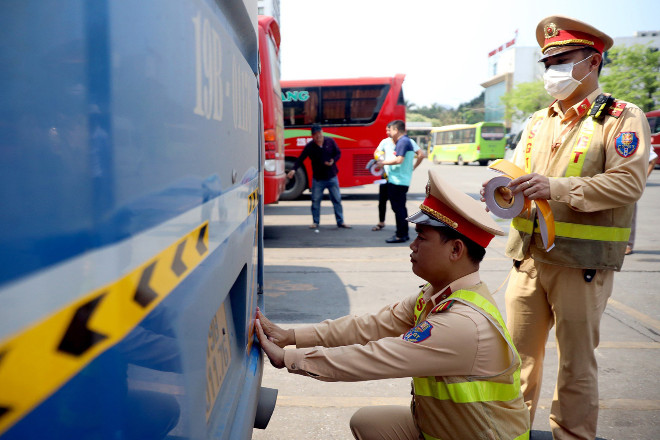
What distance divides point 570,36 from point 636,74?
32764 millimetres

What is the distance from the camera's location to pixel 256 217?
2205 mm

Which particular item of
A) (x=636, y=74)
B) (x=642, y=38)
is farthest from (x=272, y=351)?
(x=642, y=38)

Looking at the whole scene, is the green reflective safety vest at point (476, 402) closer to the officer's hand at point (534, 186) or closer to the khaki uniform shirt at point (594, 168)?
the officer's hand at point (534, 186)

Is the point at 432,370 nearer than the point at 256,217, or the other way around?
the point at 432,370

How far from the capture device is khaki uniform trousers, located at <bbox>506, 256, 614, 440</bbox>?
2328 millimetres

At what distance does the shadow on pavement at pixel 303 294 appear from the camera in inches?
177

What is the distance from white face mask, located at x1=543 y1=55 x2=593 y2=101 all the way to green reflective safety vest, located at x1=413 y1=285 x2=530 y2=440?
113cm

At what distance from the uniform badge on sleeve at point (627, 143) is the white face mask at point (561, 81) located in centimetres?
30

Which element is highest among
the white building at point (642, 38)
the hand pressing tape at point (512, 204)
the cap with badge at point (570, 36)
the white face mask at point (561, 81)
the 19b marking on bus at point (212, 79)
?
the white building at point (642, 38)

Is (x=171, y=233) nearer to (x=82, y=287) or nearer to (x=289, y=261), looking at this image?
(x=82, y=287)

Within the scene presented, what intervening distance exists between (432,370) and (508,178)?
972 mm

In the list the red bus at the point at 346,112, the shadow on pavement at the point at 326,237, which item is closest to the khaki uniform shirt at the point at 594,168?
the shadow on pavement at the point at 326,237

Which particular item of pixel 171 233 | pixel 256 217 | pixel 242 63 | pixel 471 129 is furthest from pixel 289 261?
pixel 471 129

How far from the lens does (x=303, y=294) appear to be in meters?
5.12
